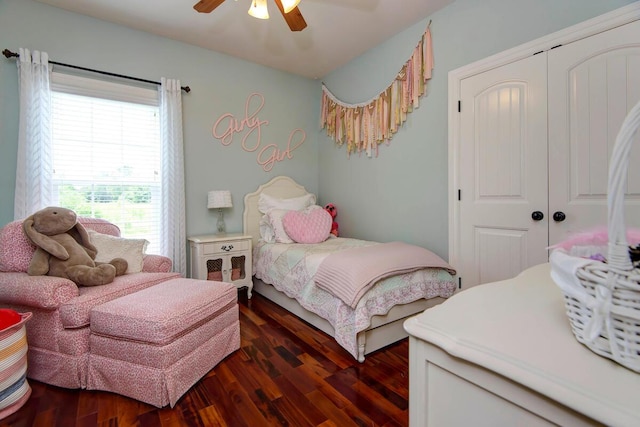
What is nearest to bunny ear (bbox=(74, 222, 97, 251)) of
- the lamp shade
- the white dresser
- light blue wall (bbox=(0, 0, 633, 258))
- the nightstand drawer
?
light blue wall (bbox=(0, 0, 633, 258))

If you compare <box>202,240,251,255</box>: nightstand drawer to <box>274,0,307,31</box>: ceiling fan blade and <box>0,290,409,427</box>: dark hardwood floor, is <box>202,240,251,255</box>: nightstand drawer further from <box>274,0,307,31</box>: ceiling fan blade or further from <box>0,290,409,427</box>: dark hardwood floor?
<box>274,0,307,31</box>: ceiling fan blade

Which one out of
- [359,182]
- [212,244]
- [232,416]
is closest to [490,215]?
[359,182]

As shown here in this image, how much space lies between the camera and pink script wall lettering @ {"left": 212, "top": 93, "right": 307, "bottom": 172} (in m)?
3.33

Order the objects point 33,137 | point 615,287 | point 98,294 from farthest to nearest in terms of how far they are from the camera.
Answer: point 33,137, point 98,294, point 615,287

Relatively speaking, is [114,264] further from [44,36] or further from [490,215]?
[490,215]

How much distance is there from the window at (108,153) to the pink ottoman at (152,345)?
4.38 feet

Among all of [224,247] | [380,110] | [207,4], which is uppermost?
[207,4]

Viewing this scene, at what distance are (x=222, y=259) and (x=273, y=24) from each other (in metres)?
2.28

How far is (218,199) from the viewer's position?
10.2 ft

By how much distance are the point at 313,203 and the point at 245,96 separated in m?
1.49

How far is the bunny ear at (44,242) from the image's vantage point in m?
1.78

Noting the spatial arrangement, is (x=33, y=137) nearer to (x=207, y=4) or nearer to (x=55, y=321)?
(x=55, y=321)

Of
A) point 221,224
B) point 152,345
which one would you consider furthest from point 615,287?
point 221,224

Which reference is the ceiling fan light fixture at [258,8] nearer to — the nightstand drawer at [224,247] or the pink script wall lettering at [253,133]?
the pink script wall lettering at [253,133]
